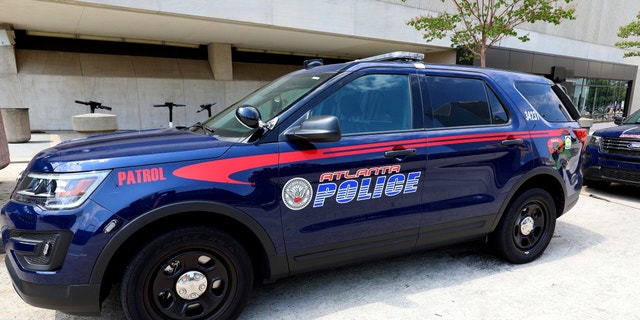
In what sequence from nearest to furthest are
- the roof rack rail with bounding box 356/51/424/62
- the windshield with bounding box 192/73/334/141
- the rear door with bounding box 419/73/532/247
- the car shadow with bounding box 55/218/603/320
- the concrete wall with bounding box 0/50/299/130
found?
the windshield with bounding box 192/73/334/141 → the car shadow with bounding box 55/218/603/320 → the rear door with bounding box 419/73/532/247 → the roof rack rail with bounding box 356/51/424/62 → the concrete wall with bounding box 0/50/299/130

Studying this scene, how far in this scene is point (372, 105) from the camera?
3018 mm

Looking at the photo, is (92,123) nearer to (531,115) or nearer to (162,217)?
(162,217)

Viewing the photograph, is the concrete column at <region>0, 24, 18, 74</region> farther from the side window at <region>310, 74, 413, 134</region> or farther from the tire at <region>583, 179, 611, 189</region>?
the tire at <region>583, 179, 611, 189</region>

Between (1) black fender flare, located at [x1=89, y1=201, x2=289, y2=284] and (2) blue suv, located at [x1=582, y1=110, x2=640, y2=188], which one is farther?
(2) blue suv, located at [x1=582, y1=110, x2=640, y2=188]

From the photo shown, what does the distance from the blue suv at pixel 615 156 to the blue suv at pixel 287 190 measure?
360 cm

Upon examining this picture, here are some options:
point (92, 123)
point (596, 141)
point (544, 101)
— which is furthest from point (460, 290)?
point (92, 123)

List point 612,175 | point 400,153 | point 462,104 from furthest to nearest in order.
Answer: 1. point 612,175
2. point 462,104
3. point 400,153

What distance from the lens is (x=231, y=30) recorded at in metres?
13.3

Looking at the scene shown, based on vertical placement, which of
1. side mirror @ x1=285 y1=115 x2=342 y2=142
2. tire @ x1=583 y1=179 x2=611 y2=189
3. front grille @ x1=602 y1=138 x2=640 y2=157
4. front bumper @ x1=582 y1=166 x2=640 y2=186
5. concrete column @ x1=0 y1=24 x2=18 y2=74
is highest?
concrete column @ x1=0 y1=24 x2=18 y2=74

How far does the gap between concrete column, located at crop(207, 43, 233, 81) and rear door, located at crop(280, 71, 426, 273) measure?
14537mm

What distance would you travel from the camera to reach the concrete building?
1152 centimetres

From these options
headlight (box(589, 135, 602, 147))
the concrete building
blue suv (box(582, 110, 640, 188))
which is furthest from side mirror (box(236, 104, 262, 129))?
the concrete building

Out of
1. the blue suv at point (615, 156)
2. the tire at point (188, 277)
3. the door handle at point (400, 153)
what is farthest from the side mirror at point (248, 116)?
the blue suv at point (615, 156)

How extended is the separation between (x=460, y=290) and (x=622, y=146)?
5.25 metres
